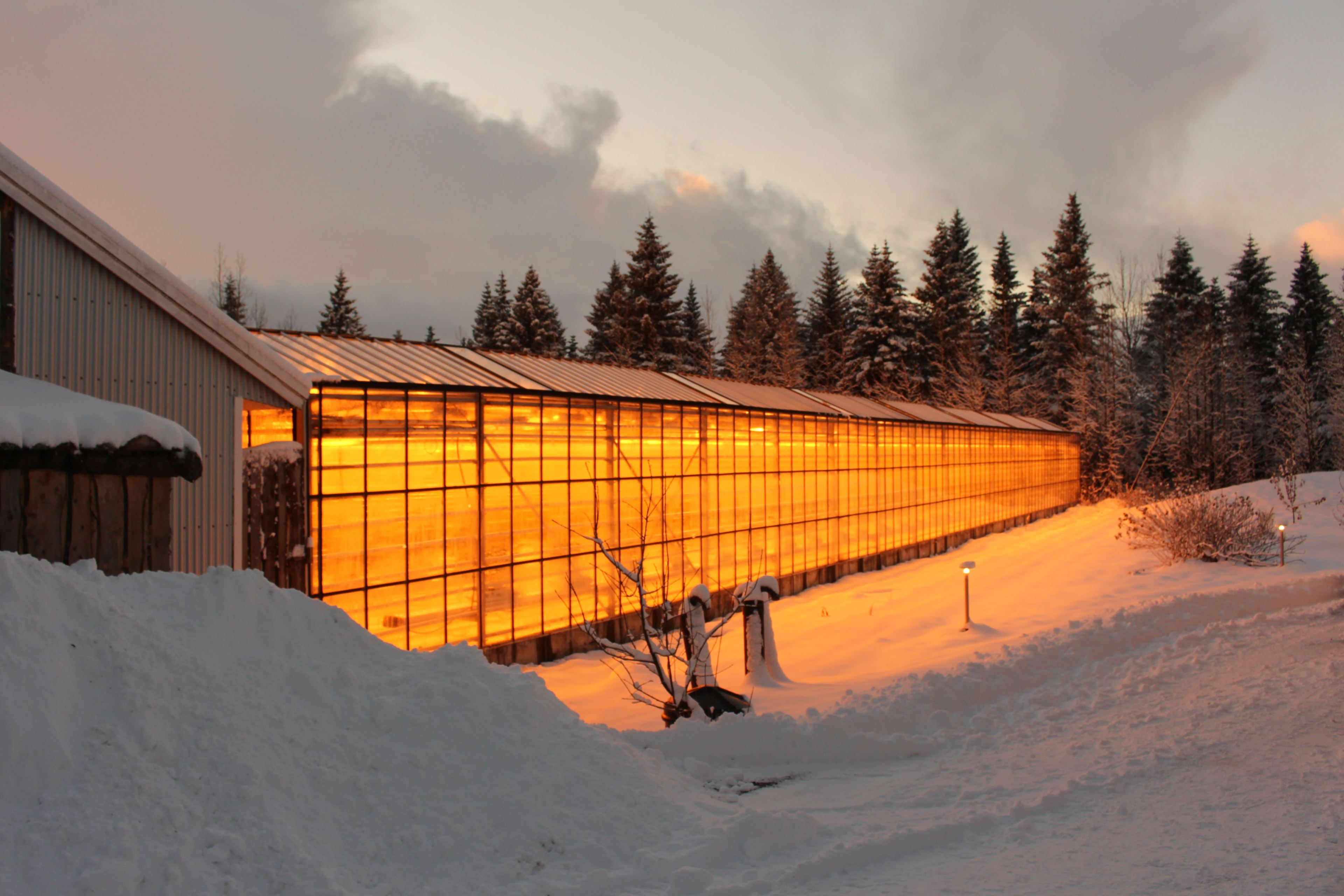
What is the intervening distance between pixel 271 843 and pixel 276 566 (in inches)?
251

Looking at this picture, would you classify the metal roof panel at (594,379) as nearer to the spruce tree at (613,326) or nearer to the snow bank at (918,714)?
the snow bank at (918,714)

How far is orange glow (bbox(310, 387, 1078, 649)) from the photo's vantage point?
9852 mm

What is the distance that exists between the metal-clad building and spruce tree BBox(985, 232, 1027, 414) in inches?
1721

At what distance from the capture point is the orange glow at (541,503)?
9852mm

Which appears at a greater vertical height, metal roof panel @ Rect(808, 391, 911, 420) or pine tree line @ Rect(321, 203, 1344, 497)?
pine tree line @ Rect(321, 203, 1344, 497)

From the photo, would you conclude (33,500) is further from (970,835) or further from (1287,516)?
(1287,516)

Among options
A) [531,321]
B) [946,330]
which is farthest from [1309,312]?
[531,321]

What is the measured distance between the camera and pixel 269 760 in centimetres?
385

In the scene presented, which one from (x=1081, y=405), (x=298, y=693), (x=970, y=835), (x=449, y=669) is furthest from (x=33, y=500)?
(x=1081, y=405)

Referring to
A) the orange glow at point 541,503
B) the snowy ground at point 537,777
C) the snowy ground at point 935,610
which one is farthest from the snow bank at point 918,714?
the orange glow at point 541,503

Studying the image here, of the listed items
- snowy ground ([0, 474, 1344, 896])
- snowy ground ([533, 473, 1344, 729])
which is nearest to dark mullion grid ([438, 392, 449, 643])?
snowy ground ([533, 473, 1344, 729])

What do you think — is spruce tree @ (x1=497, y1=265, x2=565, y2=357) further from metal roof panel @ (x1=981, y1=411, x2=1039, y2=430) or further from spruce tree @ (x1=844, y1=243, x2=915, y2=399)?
metal roof panel @ (x1=981, y1=411, x2=1039, y2=430)

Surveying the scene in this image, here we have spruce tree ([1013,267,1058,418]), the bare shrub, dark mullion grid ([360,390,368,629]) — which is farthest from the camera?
spruce tree ([1013,267,1058,418])

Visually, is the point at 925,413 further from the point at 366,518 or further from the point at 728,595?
the point at 366,518
